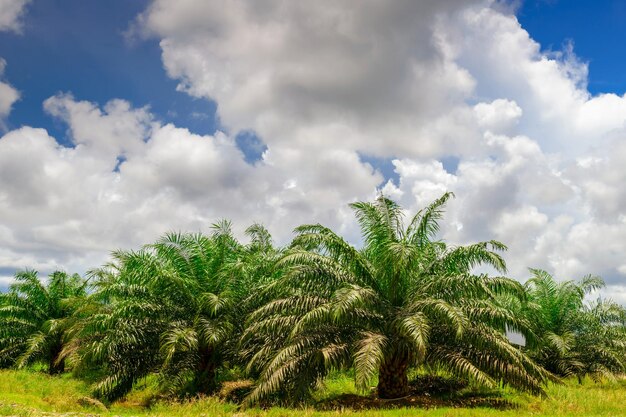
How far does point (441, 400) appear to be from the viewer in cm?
1594

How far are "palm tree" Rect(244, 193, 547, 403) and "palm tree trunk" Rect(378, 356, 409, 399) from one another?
0.03 meters

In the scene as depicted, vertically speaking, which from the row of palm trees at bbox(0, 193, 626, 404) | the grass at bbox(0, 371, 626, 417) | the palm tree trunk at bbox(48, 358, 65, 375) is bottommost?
the grass at bbox(0, 371, 626, 417)

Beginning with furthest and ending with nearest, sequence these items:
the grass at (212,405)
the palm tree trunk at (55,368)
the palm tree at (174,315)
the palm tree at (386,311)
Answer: the palm tree trunk at (55,368), the palm tree at (174,315), the palm tree at (386,311), the grass at (212,405)

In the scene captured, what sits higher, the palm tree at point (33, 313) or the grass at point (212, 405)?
the palm tree at point (33, 313)

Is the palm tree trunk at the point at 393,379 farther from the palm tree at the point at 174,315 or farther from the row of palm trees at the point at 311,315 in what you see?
the palm tree at the point at 174,315

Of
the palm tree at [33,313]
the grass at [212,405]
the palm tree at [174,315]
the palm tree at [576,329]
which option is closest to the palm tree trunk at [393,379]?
the grass at [212,405]

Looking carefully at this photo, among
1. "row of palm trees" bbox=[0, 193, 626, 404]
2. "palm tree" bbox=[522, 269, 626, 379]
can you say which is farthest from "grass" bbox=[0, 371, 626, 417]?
"palm tree" bbox=[522, 269, 626, 379]

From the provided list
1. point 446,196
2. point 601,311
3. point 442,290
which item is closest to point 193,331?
point 442,290

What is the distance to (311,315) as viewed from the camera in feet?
47.9

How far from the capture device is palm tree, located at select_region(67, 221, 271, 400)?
58.4 ft

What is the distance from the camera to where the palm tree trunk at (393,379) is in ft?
52.2

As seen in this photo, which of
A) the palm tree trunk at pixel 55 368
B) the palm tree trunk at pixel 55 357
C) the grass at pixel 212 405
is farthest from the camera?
the palm tree trunk at pixel 55 357

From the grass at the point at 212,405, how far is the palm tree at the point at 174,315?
4.15 ft

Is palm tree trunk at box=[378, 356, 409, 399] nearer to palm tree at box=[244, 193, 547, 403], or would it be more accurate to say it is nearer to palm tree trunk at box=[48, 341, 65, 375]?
palm tree at box=[244, 193, 547, 403]
